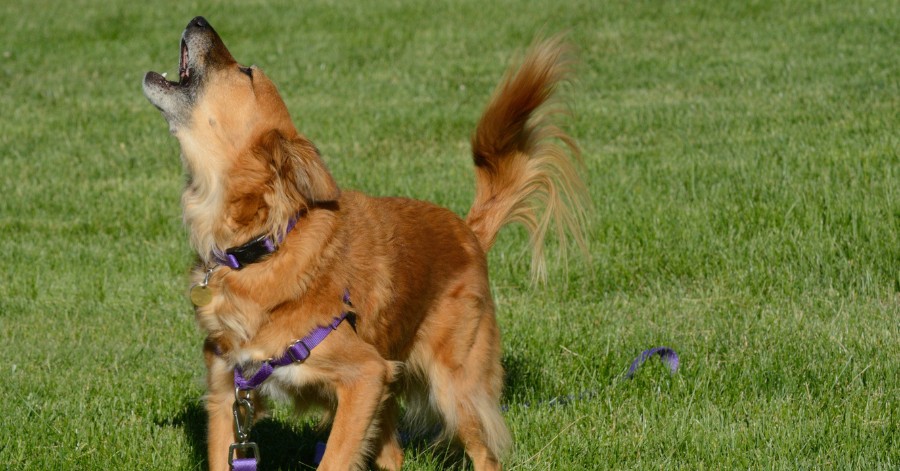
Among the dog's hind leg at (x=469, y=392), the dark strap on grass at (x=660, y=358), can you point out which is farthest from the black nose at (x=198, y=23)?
the dark strap on grass at (x=660, y=358)

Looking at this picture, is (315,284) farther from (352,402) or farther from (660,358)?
(660,358)

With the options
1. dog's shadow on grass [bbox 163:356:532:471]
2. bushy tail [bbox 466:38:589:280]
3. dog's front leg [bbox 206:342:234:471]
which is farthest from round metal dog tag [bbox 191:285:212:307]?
bushy tail [bbox 466:38:589:280]

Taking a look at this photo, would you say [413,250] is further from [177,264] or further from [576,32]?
[576,32]

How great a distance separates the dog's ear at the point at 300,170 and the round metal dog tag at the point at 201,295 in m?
0.46

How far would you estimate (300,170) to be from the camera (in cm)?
379

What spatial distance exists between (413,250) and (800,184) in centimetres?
406

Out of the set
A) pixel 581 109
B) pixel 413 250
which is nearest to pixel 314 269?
pixel 413 250

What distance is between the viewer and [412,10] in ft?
53.2

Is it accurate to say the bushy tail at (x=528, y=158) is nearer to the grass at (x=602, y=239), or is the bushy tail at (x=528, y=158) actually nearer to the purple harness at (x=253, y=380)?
the grass at (x=602, y=239)

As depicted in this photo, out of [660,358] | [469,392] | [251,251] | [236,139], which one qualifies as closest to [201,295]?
[251,251]

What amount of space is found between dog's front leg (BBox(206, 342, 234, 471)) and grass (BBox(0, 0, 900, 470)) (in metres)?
0.43

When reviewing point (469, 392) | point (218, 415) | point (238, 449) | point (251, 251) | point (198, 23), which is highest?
point (198, 23)

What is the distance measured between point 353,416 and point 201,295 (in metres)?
0.70

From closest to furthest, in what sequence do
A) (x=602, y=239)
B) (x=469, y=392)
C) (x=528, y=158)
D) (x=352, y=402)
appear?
(x=352, y=402)
(x=469, y=392)
(x=528, y=158)
(x=602, y=239)
